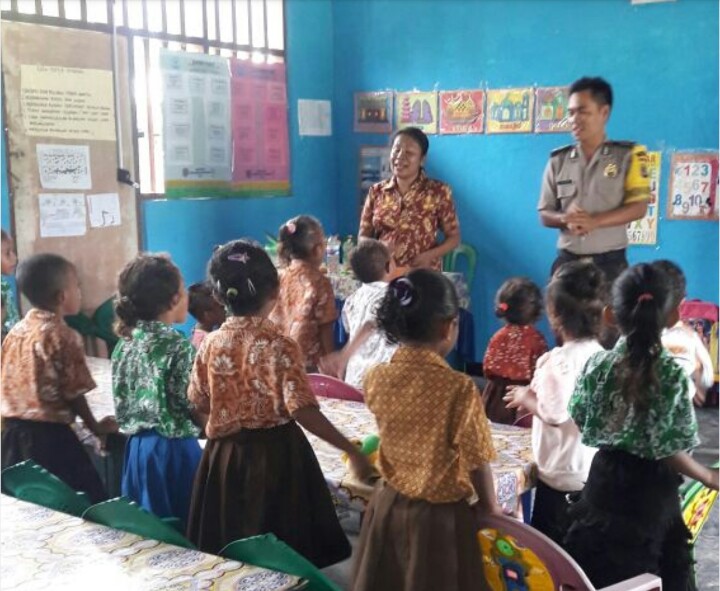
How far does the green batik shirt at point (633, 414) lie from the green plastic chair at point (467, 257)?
382cm

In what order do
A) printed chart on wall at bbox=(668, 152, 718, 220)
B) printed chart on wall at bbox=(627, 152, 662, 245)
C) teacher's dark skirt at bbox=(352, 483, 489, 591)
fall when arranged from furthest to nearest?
printed chart on wall at bbox=(627, 152, 662, 245)
printed chart on wall at bbox=(668, 152, 718, 220)
teacher's dark skirt at bbox=(352, 483, 489, 591)

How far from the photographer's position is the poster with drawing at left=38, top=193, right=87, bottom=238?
4.49 meters

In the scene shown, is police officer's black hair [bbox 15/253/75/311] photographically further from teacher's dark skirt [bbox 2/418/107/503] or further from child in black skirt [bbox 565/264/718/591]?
child in black skirt [bbox 565/264/718/591]

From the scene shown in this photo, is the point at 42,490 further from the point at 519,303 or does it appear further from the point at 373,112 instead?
the point at 373,112

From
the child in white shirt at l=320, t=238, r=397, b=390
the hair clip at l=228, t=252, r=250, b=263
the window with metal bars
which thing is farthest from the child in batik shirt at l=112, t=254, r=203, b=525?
the window with metal bars

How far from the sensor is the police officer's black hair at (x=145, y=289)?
2.31 metres

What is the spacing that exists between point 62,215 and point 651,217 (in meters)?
3.26

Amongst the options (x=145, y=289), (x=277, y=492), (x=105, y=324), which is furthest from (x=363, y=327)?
(x=105, y=324)

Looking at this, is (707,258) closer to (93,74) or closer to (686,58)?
(686,58)

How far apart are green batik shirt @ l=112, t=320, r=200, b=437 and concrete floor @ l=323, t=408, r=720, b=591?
1.69 ft

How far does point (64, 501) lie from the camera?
194cm

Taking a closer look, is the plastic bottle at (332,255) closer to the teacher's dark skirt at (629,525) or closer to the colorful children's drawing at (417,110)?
the colorful children's drawing at (417,110)

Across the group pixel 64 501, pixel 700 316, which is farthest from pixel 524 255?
pixel 64 501

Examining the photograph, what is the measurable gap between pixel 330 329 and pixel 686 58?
281 centimetres
